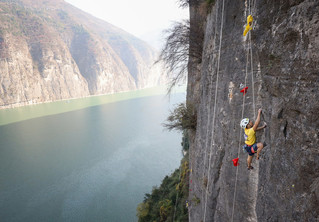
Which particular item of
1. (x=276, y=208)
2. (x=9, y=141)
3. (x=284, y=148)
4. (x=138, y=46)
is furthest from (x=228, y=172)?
(x=138, y=46)

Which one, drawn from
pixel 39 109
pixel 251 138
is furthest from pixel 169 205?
pixel 39 109

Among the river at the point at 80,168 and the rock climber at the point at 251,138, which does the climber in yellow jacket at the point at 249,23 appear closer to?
the rock climber at the point at 251,138

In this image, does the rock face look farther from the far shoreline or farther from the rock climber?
the far shoreline

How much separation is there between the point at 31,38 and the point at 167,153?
8528 cm

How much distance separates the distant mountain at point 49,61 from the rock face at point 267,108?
41.4m

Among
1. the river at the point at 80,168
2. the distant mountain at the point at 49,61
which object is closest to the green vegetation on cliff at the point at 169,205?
the river at the point at 80,168

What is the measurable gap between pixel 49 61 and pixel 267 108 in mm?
91763

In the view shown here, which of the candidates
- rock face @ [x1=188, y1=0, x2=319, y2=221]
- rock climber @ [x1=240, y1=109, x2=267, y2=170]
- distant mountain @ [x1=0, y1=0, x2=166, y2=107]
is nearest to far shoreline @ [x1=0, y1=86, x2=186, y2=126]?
distant mountain @ [x1=0, y1=0, x2=166, y2=107]

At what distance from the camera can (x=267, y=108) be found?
9.79 feet

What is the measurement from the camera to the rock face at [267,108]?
214cm

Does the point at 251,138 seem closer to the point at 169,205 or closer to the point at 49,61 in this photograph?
the point at 169,205

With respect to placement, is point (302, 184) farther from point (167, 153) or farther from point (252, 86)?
point (167, 153)

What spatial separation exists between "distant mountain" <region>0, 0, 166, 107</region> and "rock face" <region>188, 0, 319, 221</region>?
4143cm

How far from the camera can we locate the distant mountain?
64.3m
